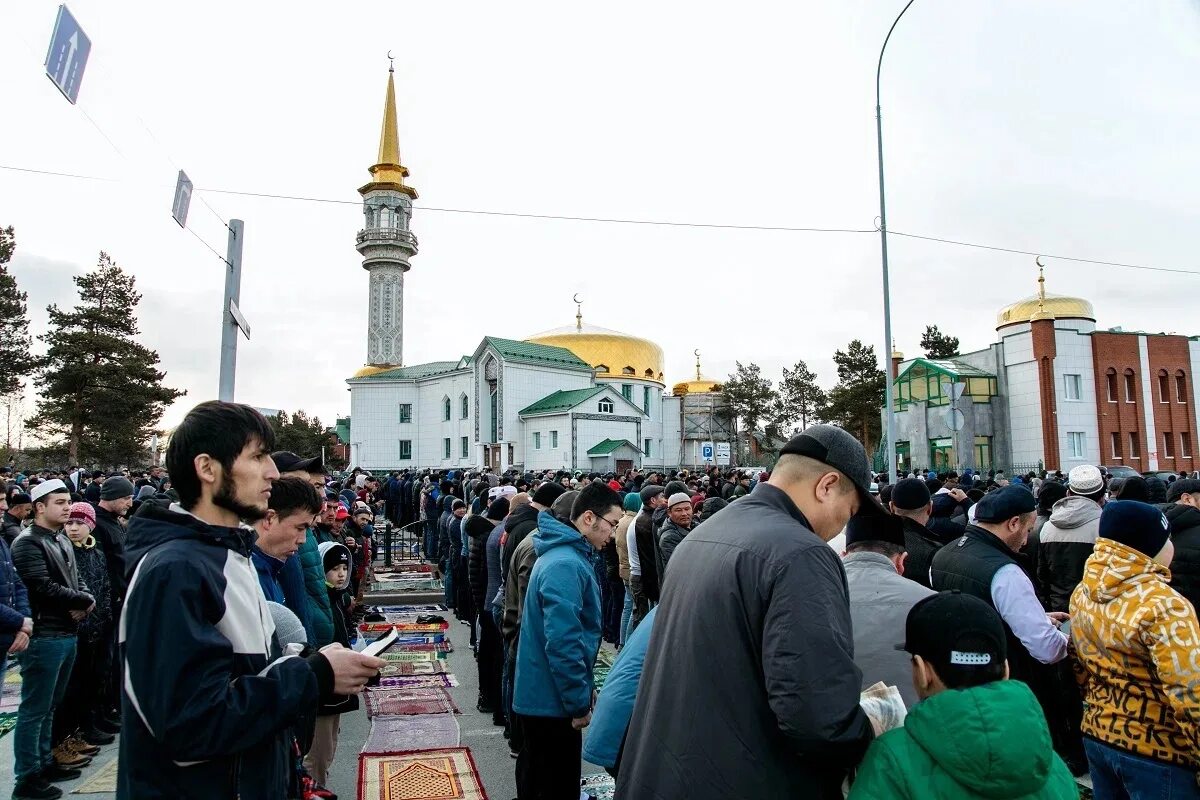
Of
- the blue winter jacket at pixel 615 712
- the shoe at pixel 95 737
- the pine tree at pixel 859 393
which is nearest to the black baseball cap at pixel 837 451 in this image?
the blue winter jacket at pixel 615 712

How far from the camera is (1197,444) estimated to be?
42250 mm

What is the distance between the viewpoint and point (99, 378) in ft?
125

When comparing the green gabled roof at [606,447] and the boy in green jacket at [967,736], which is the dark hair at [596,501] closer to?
the boy in green jacket at [967,736]

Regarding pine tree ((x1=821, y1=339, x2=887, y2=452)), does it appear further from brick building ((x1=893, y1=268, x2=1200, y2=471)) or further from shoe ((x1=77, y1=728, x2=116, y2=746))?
shoe ((x1=77, y1=728, x2=116, y2=746))

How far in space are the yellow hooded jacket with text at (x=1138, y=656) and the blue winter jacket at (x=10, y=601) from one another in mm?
6275

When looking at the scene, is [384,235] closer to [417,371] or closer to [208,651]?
[417,371]

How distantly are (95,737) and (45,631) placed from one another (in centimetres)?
146

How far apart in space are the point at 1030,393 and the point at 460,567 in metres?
38.5

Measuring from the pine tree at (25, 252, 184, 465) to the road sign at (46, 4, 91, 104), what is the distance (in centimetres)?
3660

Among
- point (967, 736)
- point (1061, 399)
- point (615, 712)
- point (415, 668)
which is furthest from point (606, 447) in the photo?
point (967, 736)

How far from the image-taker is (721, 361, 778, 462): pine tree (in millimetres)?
57406

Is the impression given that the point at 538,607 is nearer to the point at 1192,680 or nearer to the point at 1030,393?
the point at 1192,680

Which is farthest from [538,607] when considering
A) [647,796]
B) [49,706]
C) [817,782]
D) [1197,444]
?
[1197,444]

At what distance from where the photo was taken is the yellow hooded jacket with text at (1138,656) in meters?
3.05
